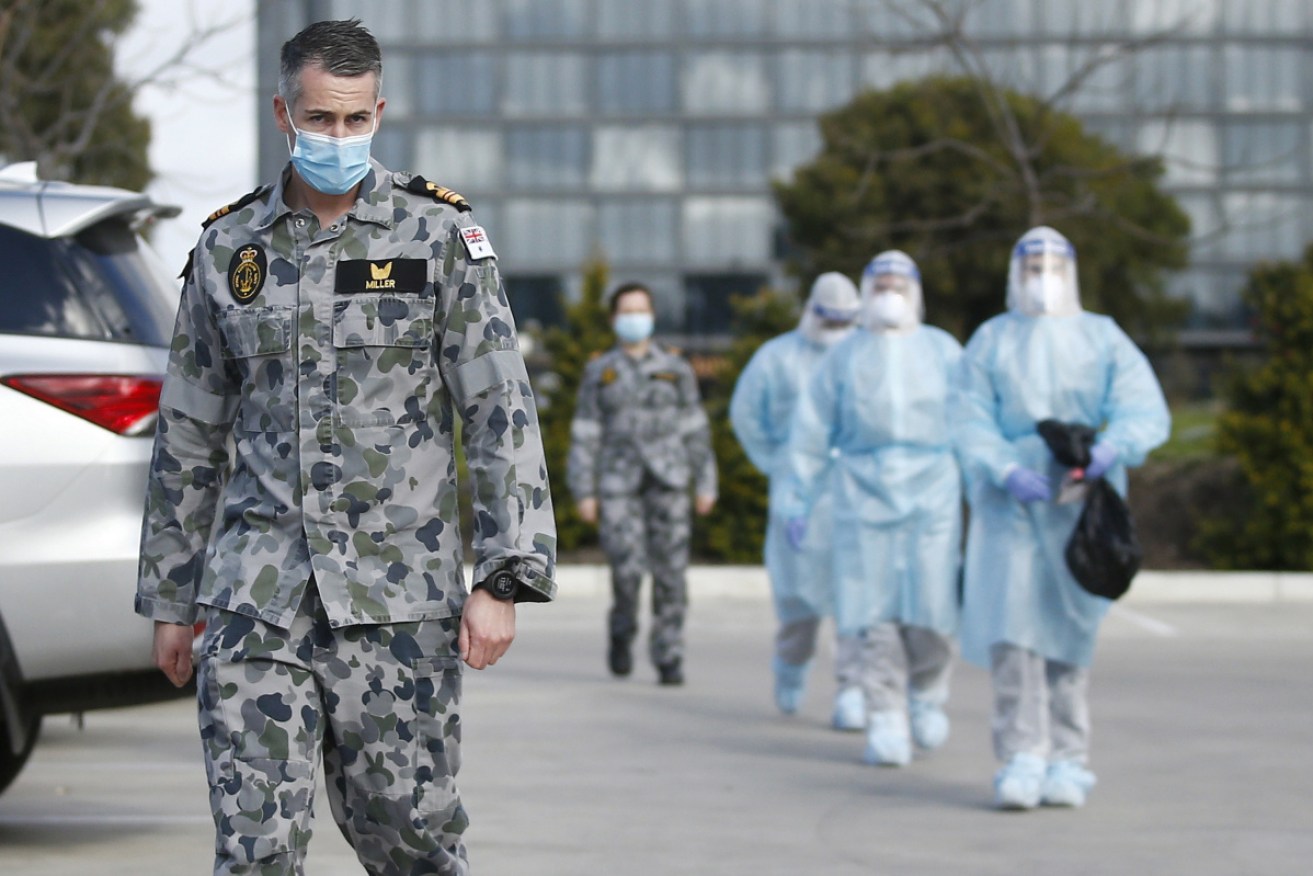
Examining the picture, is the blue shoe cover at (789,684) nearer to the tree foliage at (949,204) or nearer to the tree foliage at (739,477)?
the tree foliage at (739,477)

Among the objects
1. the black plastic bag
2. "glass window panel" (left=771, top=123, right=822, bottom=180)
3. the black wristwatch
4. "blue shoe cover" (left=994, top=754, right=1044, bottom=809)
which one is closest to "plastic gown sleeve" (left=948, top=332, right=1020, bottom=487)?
the black plastic bag

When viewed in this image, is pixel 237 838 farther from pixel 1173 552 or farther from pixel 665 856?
pixel 1173 552

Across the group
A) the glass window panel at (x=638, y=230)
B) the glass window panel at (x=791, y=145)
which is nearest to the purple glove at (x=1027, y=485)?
the glass window panel at (x=791, y=145)

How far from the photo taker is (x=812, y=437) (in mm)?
9125

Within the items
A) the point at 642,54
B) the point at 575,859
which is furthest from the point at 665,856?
the point at 642,54

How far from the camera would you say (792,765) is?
27.6 ft

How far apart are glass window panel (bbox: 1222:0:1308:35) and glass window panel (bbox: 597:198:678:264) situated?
699 inches

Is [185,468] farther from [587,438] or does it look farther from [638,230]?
[638,230]

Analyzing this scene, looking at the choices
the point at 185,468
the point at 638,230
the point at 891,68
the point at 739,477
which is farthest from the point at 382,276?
the point at 638,230

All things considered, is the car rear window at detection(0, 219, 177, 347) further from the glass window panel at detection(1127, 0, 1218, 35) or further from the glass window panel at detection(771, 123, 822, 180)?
the glass window panel at detection(771, 123, 822, 180)

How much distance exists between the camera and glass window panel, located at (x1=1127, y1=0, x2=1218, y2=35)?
6197 cm

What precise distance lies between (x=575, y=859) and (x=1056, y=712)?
1939 mm

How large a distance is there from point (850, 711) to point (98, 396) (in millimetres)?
4505

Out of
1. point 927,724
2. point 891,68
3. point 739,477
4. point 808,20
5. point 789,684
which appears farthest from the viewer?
point 808,20
